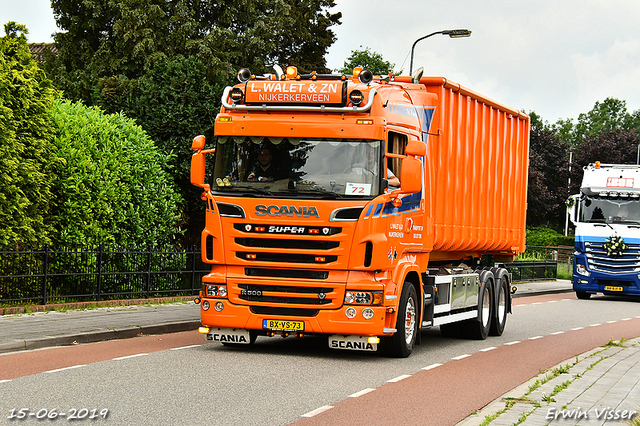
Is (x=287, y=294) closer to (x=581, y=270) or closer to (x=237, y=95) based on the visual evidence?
(x=237, y=95)

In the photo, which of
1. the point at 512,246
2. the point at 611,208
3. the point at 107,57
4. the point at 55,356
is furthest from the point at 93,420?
the point at 107,57

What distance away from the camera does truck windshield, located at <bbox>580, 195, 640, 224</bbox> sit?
28.2 metres

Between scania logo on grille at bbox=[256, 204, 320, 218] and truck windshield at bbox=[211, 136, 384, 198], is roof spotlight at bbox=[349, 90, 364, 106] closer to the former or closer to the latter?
truck windshield at bbox=[211, 136, 384, 198]

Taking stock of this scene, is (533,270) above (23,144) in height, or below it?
below

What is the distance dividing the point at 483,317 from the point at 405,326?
420 cm

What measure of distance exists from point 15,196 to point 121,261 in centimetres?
311

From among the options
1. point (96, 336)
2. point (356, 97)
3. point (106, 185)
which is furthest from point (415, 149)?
point (106, 185)

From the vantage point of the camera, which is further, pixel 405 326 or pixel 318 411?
pixel 405 326

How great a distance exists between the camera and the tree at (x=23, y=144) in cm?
1678

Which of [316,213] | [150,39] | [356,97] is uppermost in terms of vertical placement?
[150,39]

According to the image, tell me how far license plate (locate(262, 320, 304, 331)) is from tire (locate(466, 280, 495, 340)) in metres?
5.19

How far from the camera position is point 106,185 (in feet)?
63.3

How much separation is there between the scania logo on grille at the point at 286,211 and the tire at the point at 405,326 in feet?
5.87

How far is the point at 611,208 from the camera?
28.5m
